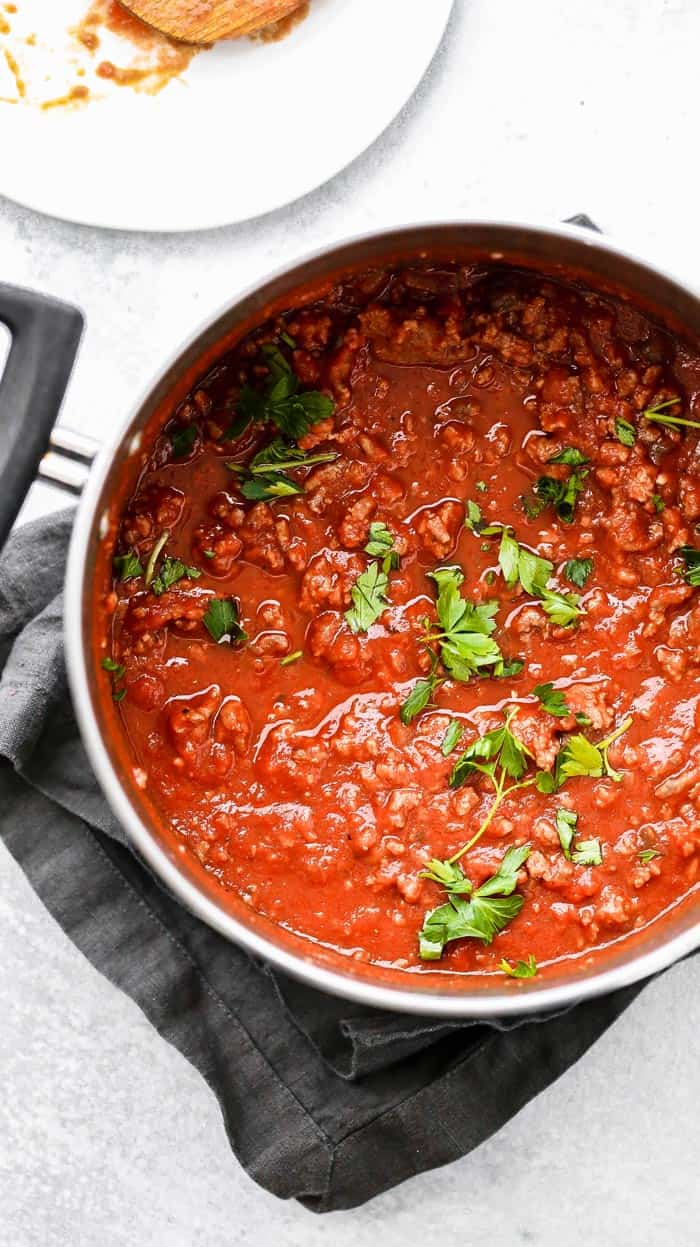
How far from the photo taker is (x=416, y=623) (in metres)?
1.85

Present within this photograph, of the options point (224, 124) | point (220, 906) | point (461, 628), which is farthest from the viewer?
point (224, 124)

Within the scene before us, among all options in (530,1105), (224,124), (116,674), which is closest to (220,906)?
(116,674)

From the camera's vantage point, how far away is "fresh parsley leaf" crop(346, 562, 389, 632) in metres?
1.83

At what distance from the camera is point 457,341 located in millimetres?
1831

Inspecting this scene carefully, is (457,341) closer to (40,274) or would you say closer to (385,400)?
(385,400)

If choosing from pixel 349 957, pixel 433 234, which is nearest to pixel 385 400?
pixel 433 234

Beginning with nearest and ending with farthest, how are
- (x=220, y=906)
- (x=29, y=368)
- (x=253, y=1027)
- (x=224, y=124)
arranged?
(x=29, y=368)
(x=220, y=906)
(x=253, y=1027)
(x=224, y=124)

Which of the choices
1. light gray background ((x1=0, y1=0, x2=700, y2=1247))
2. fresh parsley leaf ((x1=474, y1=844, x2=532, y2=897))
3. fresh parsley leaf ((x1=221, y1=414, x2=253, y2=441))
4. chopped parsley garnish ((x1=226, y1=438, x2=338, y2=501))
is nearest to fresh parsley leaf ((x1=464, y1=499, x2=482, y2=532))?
chopped parsley garnish ((x1=226, y1=438, x2=338, y2=501))

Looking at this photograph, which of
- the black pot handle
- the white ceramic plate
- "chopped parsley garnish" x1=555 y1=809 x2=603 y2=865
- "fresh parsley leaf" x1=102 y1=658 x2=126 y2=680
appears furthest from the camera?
the white ceramic plate

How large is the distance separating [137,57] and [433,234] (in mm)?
775

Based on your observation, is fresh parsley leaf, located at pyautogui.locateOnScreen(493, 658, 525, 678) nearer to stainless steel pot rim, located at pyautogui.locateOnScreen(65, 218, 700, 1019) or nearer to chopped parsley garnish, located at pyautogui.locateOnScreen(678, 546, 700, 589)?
chopped parsley garnish, located at pyautogui.locateOnScreen(678, 546, 700, 589)

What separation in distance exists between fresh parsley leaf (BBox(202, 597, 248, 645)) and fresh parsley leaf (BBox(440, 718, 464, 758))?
32 centimetres

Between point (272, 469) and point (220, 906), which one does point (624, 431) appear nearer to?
point (272, 469)

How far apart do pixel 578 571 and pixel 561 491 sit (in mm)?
119
